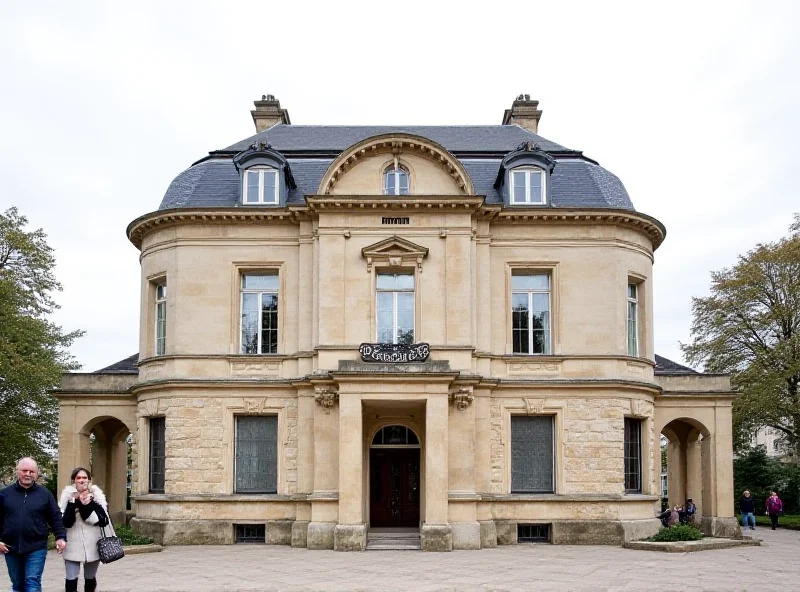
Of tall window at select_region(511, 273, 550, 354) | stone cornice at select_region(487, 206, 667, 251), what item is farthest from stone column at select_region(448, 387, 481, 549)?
stone cornice at select_region(487, 206, 667, 251)

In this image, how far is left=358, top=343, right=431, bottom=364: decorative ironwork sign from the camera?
25562 mm

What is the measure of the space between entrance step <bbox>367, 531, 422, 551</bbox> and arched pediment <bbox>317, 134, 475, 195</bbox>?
9.53 m

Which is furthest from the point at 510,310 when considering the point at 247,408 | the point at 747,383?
the point at 747,383

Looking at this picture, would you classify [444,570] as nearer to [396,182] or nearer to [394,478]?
[394,478]

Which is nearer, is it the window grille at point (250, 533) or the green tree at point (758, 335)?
the window grille at point (250, 533)

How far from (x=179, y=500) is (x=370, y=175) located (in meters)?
10.5

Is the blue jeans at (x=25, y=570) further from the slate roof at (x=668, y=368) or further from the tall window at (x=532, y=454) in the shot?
the slate roof at (x=668, y=368)

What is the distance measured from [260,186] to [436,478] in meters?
10.00

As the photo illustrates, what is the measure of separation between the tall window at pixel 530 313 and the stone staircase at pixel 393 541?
6.12 m

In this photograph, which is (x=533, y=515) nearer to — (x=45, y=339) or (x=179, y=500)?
(x=179, y=500)

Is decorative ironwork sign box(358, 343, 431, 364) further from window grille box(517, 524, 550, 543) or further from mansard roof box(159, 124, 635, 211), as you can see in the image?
window grille box(517, 524, 550, 543)

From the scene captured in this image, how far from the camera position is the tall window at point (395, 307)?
88.2 ft

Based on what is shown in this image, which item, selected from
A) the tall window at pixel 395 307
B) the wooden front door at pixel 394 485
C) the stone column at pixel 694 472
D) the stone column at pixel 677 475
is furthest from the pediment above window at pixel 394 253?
the stone column at pixel 677 475

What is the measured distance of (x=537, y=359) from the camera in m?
27.5
